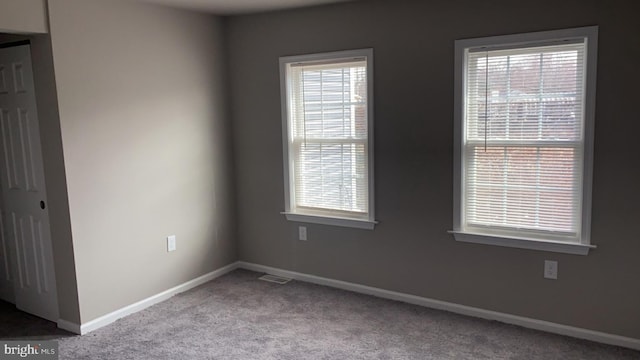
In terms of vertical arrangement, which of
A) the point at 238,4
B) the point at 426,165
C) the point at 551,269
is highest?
the point at 238,4

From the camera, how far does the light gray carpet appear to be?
2990mm

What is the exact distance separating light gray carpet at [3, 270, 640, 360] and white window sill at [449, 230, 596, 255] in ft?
1.80

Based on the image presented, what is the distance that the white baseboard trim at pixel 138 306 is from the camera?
3.36m

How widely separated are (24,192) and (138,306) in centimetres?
115

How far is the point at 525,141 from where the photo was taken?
3195mm

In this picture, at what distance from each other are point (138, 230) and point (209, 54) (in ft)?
5.26

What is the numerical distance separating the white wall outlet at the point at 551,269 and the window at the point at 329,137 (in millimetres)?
1248

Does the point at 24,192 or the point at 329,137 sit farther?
the point at 329,137

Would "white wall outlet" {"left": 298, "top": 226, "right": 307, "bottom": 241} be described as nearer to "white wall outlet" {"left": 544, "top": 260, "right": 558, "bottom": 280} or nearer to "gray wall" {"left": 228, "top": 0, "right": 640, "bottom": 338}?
"gray wall" {"left": 228, "top": 0, "right": 640, "bottom": 338}

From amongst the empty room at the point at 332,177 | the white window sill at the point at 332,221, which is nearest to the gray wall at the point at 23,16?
the empty room at the point at 332,177

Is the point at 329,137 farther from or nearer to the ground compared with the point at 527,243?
farther from the ground

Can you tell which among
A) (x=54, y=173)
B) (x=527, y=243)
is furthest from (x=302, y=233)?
(x=54, y=173)

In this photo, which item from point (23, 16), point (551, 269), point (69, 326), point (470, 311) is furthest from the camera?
point (470, 311)

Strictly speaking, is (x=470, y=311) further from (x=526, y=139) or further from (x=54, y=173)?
(x=54, y=173)
